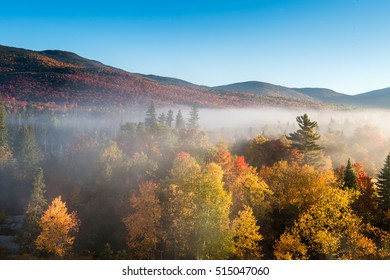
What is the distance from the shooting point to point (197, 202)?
23625 millimetres

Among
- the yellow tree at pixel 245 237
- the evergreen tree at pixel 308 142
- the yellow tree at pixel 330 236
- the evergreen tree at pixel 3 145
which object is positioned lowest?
the evergreen tree at pixel 3 145

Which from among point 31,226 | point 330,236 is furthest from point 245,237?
point 31,226

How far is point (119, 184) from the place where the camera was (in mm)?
53125

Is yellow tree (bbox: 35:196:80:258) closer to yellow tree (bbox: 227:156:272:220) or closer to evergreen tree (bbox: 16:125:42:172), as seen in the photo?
yellow tree (bbox: 227:156:272:220)

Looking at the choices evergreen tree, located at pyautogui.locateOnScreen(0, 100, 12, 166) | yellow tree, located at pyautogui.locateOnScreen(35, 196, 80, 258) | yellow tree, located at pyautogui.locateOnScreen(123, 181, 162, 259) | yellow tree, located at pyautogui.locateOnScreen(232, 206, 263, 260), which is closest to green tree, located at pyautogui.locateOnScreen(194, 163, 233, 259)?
yellow tree, located at pyautogui.locateOnScreen(232, 206, 263, 260)

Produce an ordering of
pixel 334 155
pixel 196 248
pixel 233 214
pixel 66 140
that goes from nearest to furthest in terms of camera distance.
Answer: pixel 196 248, pixel 233 214, pixel 334 155, pixel 66 140

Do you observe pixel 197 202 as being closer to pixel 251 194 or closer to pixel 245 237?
pixel 245 237

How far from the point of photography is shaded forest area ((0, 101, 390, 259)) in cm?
2338

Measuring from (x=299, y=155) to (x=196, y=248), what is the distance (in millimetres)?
29216

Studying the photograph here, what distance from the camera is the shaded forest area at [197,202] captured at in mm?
23375

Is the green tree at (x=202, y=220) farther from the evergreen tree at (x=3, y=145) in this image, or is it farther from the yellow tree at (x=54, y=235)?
the evergreen tree at (x=3, y=145)

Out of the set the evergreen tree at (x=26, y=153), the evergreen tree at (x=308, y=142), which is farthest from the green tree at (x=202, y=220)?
the evergreen tree at (x=26, y=153)
